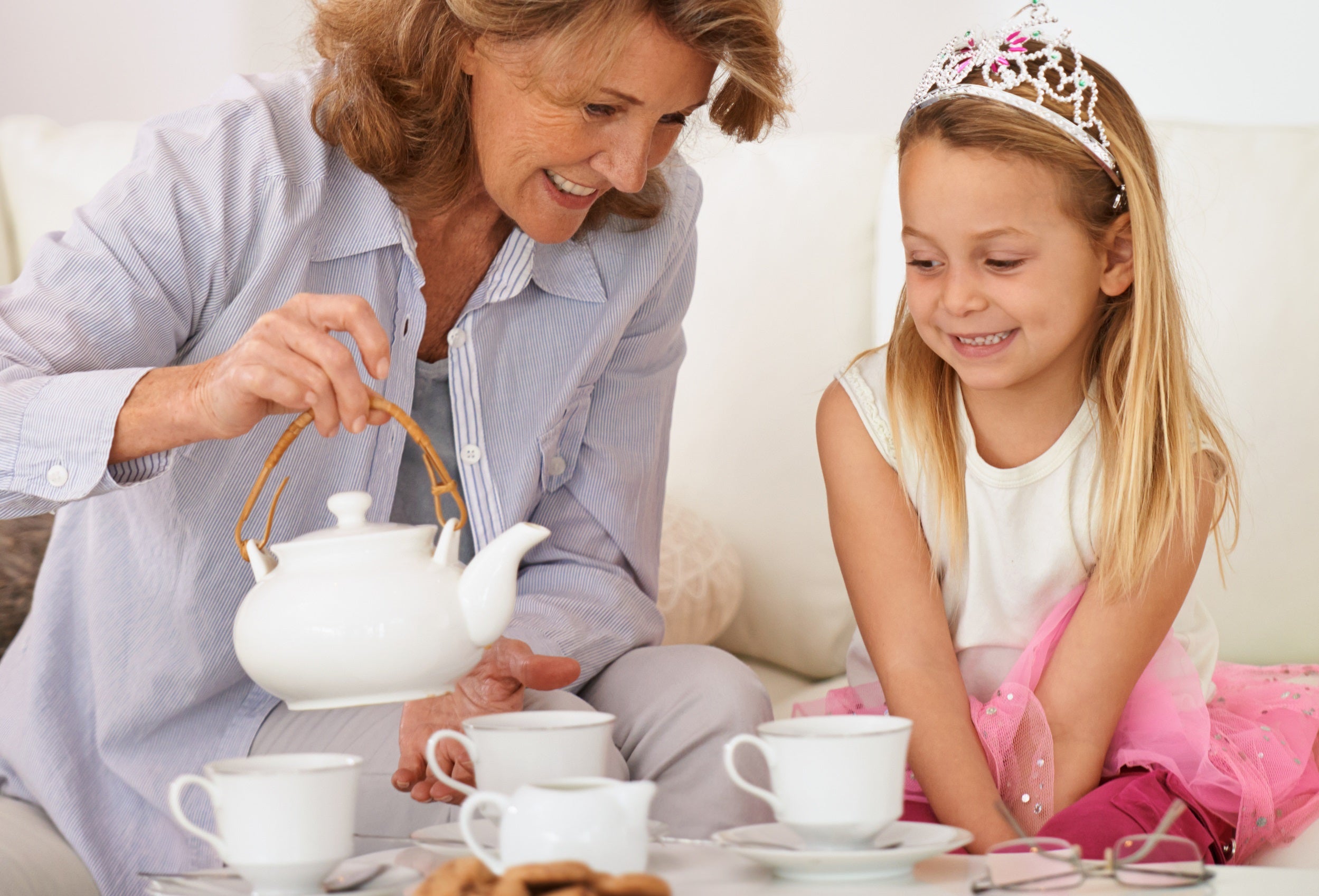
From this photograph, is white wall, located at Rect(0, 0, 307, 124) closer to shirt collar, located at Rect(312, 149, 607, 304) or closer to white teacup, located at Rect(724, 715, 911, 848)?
shirt collar, located at Rect(312, 149, 607, 304)

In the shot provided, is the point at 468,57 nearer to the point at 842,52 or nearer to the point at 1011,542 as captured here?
the point at 1011,542

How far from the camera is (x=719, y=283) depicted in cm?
184

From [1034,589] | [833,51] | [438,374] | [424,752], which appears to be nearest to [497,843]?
[424,752]

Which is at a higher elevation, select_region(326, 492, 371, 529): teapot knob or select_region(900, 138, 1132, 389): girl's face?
select_region(900, 138, 1132, 389): girl's face

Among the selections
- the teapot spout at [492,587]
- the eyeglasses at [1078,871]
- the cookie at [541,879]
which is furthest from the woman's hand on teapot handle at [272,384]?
the eyeglasses at [1078,871]

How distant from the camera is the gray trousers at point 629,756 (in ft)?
3.48

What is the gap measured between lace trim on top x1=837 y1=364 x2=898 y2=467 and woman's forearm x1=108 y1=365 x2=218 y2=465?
2.31ft

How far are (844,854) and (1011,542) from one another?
0.72 meters

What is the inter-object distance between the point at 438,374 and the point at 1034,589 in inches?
25.2

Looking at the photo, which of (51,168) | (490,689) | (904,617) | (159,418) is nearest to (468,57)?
(159,418)

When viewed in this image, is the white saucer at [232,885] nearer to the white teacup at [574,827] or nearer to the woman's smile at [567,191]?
the white teacup at [574,827]

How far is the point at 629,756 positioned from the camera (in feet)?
3.79

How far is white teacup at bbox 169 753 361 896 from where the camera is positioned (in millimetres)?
659

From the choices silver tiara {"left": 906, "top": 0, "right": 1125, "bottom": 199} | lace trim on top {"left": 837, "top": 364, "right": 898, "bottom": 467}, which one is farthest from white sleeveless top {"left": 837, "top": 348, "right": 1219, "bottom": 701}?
silver tiara {"left": 906, "top": 0, "right": 1125, "bottom": 199}
